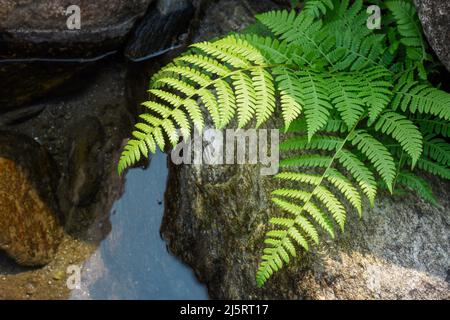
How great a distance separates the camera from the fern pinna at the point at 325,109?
9.09 ft

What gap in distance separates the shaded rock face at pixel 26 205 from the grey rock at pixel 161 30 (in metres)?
1.27

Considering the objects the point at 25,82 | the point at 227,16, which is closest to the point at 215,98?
the point at 227,16

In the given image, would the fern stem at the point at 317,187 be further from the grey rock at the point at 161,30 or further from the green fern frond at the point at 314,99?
the grey rock at the point at 161,30

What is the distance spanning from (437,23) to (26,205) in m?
2.91

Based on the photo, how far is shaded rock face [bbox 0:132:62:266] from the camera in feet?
11.8

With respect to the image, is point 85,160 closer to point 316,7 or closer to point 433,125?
point 316,7

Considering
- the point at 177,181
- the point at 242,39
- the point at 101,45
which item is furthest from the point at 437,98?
the point at 101,45

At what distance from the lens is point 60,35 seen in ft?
13.9

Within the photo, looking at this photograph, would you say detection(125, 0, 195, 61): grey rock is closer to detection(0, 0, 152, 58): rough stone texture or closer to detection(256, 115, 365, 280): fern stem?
detection(0, 0, 152, 58): rough stone texture

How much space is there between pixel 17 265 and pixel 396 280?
255cm

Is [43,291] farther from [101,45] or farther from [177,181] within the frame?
[101,45]

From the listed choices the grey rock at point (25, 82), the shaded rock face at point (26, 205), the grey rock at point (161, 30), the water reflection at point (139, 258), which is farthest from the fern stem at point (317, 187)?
the grey rock at point (25, 82)

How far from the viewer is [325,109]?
2830mm

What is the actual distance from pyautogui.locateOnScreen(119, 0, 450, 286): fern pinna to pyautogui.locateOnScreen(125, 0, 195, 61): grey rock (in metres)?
1.38
